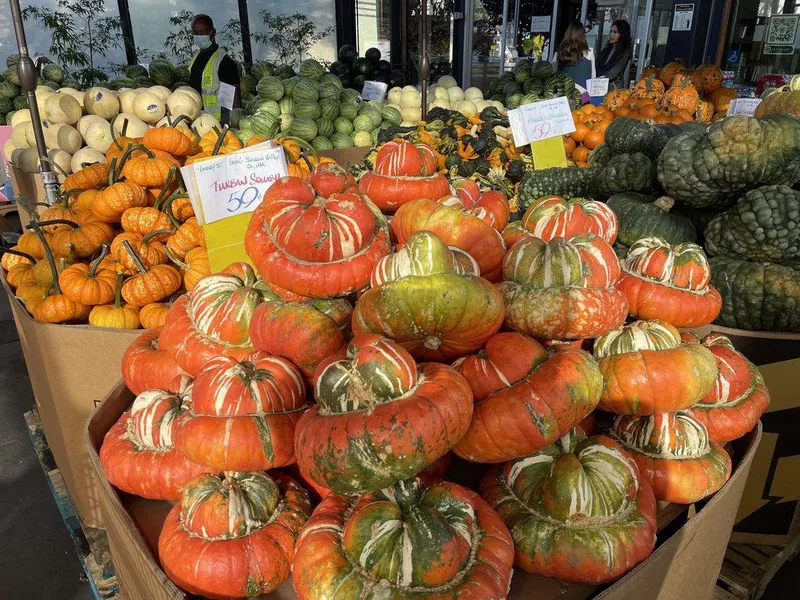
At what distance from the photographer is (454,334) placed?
1.00 metres

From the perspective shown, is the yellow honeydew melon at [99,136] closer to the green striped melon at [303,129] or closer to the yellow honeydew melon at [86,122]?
the yellow honeydew melon at [86,122]

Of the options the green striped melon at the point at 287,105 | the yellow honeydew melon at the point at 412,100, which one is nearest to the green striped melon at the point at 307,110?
the green striped melon at the point at 287,105

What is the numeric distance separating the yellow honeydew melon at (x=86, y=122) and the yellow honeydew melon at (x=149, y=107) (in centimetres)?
27

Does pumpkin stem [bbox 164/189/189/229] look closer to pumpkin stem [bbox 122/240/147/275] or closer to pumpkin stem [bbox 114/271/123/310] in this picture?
pumpkin stem [bbox 122/240/147/275]

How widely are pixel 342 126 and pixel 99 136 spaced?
1983 millimetres

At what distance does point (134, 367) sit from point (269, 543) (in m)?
0.65

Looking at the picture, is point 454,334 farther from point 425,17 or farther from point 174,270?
point 425,17

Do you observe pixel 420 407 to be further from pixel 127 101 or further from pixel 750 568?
pixel 127 101

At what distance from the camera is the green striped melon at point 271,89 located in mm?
5016

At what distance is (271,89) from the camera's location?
5.02m

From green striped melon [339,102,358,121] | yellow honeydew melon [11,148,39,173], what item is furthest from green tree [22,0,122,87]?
green striped melon [339,102,358,121]

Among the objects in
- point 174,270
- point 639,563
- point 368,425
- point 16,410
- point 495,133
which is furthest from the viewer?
point 495,133

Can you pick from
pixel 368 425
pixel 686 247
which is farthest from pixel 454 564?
pixel 686 247

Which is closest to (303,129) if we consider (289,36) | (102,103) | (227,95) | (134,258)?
(227,95)
